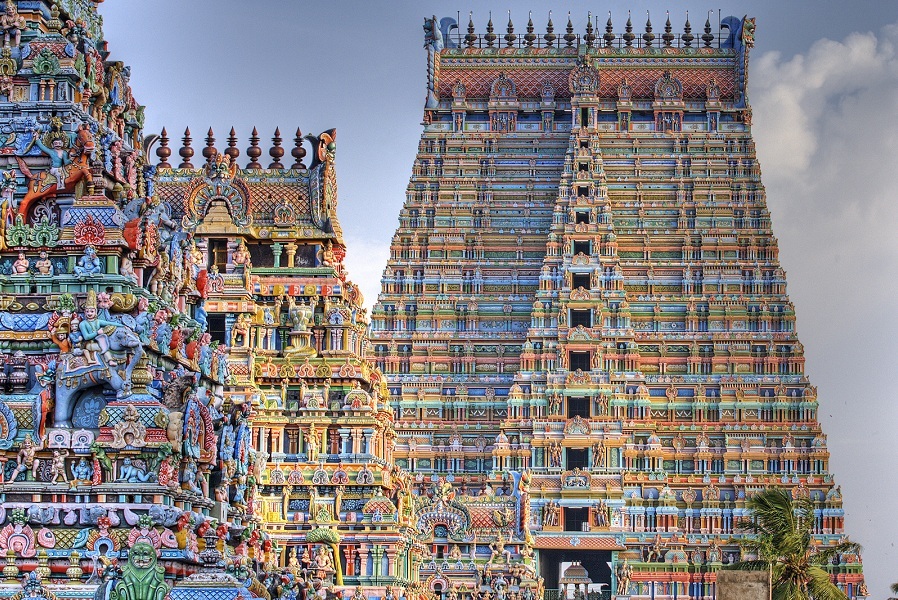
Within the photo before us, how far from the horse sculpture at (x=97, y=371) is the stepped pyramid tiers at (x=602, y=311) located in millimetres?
55252

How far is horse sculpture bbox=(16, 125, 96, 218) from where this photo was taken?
142ft

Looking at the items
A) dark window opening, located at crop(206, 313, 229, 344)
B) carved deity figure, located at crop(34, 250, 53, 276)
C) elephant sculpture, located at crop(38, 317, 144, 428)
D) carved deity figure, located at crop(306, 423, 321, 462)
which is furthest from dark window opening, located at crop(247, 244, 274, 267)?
elephant sculpture, located at crop(38, 317, 144, 428)

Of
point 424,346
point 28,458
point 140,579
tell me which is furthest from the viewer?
point 424,346

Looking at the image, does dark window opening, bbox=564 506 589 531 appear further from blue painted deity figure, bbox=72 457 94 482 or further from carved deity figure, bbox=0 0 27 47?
blue painted deity figure, bbox=72 457 94 482

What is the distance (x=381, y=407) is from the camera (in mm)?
72125

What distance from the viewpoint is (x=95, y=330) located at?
41.9 meters

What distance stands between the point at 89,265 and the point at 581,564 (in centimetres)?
6299

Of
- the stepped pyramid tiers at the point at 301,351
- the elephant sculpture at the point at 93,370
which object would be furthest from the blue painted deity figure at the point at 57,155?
the stepped pyramid tiers at the point at 301,351

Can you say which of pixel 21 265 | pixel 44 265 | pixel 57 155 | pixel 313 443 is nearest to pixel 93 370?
pixel 44 265

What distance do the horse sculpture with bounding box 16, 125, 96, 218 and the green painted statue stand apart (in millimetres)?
8311

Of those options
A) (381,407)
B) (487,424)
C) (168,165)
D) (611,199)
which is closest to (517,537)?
(381,407)

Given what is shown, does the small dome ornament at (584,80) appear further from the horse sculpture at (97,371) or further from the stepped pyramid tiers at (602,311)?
the horse sculpture at (97,371)

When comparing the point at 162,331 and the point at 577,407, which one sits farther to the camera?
the point at 577,407

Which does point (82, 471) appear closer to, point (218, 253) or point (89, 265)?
point (89, 265)
